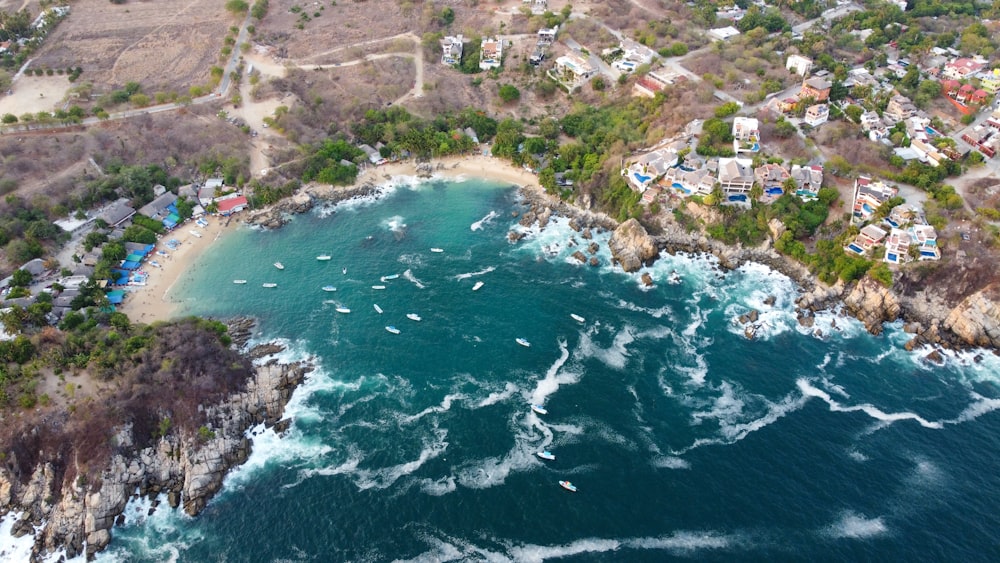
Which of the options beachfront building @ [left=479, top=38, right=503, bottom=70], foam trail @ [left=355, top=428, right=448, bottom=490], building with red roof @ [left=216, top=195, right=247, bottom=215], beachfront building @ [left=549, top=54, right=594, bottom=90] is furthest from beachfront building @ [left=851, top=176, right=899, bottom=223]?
building with red roof @ [left=216, top=195, right=247, bottom=215]

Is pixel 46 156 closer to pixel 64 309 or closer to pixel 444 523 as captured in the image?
pixel 64 309

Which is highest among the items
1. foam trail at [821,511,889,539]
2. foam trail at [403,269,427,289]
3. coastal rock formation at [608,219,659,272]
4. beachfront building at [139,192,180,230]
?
beachfront building at [139,192,180,230]

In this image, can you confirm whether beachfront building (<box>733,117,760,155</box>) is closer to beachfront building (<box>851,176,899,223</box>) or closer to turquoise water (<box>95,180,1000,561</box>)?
beachfront building (<box>851,176,899,223</box>)

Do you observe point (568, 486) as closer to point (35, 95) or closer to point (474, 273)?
point (474, 273)

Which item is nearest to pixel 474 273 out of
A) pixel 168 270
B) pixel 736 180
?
pixel 736 180

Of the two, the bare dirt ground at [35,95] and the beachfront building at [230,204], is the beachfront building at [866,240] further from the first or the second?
the bare dirt ground at [35,95]

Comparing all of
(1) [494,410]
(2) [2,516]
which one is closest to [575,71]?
(1) [494,410]
